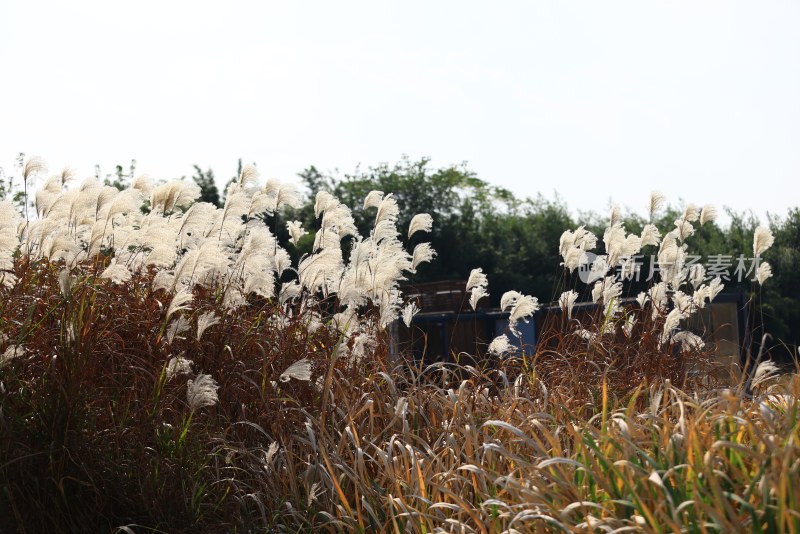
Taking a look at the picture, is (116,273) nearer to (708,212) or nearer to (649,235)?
(649,235)

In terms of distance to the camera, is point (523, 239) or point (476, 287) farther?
point (523, 239)

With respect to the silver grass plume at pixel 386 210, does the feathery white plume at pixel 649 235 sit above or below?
below

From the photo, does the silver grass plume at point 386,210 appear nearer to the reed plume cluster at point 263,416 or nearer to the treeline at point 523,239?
the reed plume cluster at point 263,416

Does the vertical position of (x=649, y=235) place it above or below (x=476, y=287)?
above

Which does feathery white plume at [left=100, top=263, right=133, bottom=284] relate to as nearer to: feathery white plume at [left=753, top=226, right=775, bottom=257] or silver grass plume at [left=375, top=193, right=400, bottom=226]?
silver grass plume at [left=375, top=193, right=400, bottom=226]

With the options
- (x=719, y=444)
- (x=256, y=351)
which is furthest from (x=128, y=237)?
(x=719, y=444)

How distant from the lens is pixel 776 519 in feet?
8.56

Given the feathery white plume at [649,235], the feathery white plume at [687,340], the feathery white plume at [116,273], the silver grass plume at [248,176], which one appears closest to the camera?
the feathery white plume at [116,273]

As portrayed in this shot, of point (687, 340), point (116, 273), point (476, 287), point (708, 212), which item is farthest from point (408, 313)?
point (708, 212)

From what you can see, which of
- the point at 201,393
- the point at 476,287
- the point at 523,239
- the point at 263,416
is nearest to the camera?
the point at 201,393

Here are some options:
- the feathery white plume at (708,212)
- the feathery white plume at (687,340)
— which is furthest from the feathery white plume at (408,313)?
the feathery white plume at (708,212)

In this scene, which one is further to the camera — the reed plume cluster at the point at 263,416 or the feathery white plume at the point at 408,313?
the feathery white plume at the point at 408,313

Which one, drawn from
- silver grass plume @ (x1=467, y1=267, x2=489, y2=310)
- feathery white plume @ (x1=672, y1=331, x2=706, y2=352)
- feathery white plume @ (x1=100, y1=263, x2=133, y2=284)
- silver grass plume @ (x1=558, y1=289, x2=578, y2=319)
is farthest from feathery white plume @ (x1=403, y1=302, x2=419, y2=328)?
feathery white plume @ (x1=100, y1=263, x2=133, y2=284)

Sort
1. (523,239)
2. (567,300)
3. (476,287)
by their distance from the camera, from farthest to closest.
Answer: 1. (523,239)
2. (476,287)
3. (567,300)
